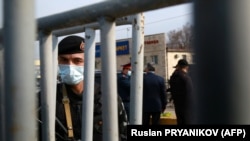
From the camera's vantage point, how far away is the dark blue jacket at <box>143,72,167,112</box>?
729 cm

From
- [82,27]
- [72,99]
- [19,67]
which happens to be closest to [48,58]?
[82,27]

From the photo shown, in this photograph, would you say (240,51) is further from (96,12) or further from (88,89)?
(88,89)

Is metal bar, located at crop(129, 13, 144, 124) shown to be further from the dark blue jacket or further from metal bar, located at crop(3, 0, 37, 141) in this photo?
the dark blue jacket

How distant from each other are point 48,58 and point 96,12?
361 millimetres

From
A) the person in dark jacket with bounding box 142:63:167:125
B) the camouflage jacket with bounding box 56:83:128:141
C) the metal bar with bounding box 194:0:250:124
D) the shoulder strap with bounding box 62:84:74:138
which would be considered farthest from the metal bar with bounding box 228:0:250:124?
the person in dark jacket with bounding box 142:63:167:125

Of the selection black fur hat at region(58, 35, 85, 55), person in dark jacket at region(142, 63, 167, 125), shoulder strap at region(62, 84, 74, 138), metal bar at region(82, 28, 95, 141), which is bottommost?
person in dark jacket at region(142, 63, 167, 125)

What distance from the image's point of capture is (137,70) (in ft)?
4.45

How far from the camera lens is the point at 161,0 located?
1.01 metres

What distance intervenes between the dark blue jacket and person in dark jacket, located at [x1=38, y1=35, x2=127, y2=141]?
457cm

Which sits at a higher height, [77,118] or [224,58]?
[224,58]

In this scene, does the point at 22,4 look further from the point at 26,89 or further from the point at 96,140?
the point at 96,140

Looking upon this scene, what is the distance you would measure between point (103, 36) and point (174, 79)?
601 centimetres

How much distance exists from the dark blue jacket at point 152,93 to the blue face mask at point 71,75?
4.57 metres

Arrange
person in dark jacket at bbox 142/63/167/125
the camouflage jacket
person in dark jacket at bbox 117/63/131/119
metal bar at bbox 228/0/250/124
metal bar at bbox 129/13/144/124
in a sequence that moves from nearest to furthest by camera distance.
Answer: metal bar at bbox 228/0/250/124 → metal bar at bbox 129/13/144/124 → the camouflage jacket → person in dark jacket at bbox 117/63/131/119 → person in dark jacket at bbox 142/63/167/125
